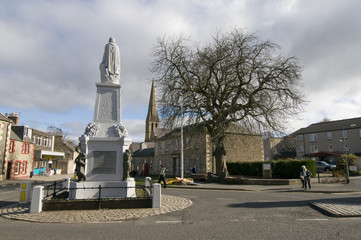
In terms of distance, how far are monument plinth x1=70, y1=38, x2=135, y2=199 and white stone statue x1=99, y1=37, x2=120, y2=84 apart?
209mm

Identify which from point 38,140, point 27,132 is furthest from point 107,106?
point 38,140

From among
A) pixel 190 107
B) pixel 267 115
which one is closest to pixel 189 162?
pixel 190 107

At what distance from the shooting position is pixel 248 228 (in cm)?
716

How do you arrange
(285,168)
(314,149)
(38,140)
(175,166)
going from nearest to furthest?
(285,168) → (38,140) → (175,166) → (314,149)

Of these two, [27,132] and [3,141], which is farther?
[27,132]

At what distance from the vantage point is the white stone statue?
12273 millimetres

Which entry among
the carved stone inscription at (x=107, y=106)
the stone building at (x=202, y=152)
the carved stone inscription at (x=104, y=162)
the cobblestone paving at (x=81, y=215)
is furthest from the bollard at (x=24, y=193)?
the stone building at (x=202, y=152)

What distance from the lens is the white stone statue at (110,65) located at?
1227 cm

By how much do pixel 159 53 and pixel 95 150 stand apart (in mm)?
16707

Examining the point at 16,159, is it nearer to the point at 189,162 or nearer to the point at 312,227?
the point at 189,162

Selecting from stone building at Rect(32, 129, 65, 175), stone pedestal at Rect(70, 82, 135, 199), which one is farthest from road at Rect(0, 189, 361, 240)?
stone building at Rect(32, 129, 65, 175)

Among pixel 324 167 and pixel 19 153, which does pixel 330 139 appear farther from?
pixel 19 153

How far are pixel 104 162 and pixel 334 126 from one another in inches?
2192

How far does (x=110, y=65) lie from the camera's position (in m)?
12.4
